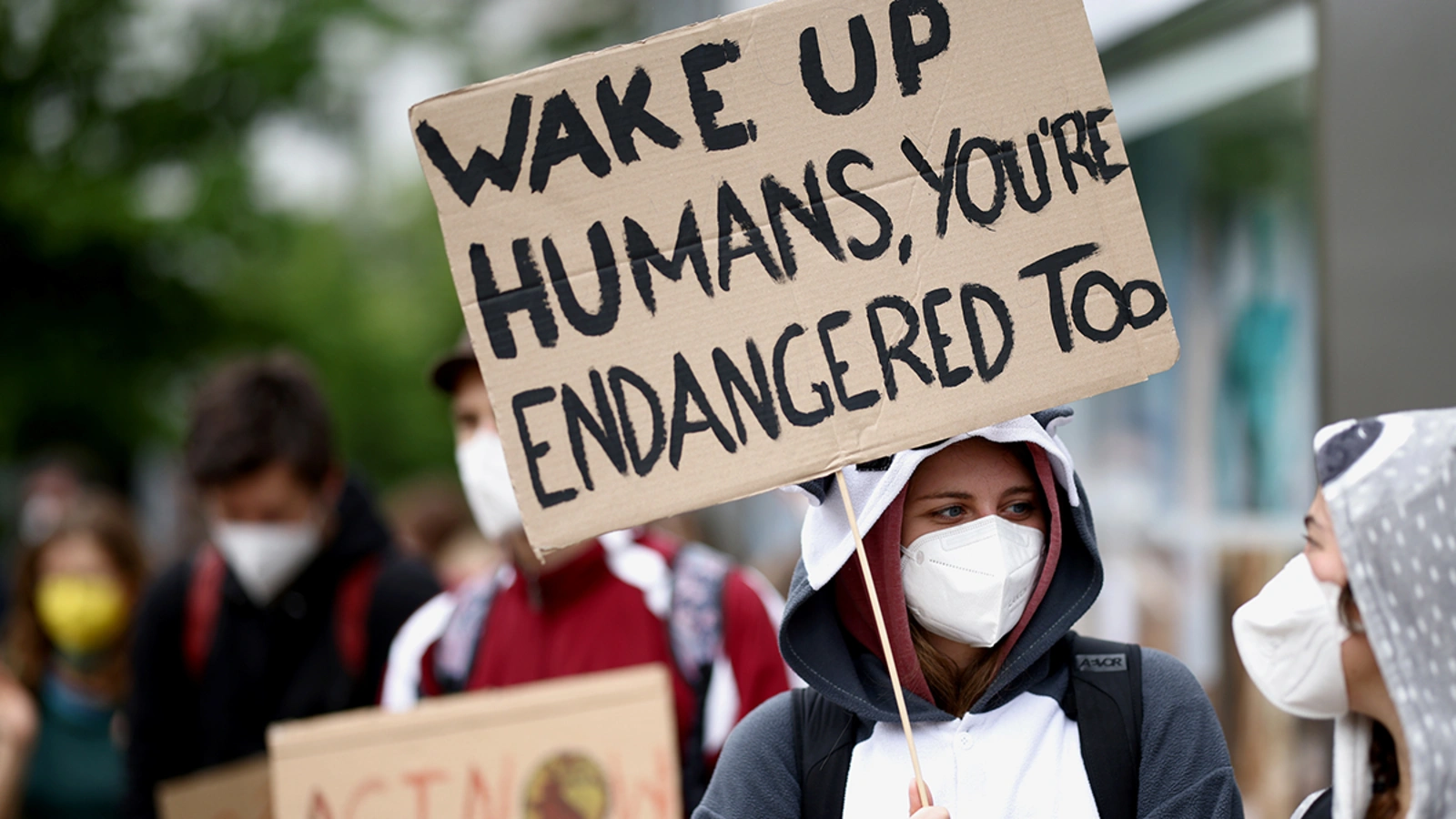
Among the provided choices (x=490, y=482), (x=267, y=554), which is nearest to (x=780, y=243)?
(x=490, y=482)

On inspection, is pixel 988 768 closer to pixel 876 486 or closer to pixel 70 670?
pixel 876 486

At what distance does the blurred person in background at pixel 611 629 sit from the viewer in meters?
3.37

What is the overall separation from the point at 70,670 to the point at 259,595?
184cm

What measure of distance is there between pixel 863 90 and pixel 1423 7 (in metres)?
1.95

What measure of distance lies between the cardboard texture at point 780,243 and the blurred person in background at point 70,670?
3.61 meters

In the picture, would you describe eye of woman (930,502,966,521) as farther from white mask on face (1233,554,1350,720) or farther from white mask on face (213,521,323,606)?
white mask on face (213,521,323,606)

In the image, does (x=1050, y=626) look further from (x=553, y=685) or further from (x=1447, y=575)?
(x=553, y=685)

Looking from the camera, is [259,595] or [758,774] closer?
[758,774]

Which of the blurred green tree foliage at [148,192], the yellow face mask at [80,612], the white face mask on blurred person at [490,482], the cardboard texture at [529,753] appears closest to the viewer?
the cardboard texture at [529,753]

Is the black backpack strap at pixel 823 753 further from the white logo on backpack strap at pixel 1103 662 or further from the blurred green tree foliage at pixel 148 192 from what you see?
the blurred green tree foliage at pixel 148 192

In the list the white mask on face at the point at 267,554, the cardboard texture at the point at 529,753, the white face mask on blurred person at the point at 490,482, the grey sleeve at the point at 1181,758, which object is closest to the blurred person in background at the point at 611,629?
the white face mask on blurred person at the point at 490,482

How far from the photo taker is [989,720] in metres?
2.33

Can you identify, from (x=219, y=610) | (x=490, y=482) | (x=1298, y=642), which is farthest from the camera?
(x=219, y=610)

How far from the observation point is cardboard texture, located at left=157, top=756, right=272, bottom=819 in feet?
11.3
